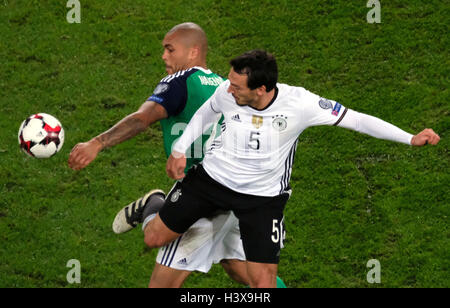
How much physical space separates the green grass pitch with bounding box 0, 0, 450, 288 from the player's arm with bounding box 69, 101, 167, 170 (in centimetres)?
250

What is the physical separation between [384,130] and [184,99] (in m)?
2.01

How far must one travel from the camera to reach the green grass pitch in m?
10.4

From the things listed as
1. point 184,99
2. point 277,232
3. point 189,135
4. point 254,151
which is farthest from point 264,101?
point 277,232

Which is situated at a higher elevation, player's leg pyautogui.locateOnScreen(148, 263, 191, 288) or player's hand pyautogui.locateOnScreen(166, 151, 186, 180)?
player's hand pyautogui.locateOnScreen(166, 151, 186, 180)

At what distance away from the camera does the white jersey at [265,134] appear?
26.9 ft

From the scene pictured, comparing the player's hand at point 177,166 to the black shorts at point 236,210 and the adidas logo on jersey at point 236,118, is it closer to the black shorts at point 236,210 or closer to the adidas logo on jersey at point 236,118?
the black shorts at point 236,210

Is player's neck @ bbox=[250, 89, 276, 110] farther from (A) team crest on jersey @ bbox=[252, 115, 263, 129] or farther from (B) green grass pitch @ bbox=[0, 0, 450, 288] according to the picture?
(B) green grass pitch @ bbox=[0, 0, 450, 288]

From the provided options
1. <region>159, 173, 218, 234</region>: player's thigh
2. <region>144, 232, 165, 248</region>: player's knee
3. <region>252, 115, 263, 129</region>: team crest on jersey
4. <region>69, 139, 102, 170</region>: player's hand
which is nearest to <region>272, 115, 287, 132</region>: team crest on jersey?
<region>252, 115, 263, 129</region>: team crest on jersey

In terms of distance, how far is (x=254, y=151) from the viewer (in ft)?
27.1

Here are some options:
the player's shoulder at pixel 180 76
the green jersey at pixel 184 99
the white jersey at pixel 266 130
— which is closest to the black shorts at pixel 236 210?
the white jersey at pixel 266 130

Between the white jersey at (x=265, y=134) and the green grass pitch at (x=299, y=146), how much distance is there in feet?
7.31

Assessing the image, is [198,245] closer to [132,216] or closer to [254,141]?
[132,216]
